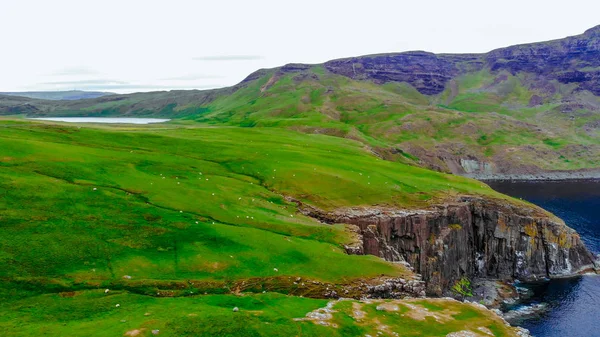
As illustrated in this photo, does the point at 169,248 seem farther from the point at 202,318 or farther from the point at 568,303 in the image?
the point at 568,303

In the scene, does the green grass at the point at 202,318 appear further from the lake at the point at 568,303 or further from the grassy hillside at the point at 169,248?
the lake at the point at 568,303

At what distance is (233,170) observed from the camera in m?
86.0

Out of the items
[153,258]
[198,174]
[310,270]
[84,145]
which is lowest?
[310,270]

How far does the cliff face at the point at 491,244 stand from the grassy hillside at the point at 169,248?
6562 mm

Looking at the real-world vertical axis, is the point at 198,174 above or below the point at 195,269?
above

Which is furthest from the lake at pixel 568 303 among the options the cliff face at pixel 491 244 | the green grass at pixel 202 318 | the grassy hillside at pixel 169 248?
the green grass at pixel 202 318

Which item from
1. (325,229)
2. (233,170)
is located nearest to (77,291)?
(325,229)

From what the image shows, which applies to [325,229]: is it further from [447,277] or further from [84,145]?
[84,145]

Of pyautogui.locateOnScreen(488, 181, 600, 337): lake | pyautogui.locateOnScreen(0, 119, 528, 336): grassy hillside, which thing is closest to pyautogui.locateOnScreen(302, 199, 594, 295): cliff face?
pyautogui.locateOnScreen(488, 181, 600, 337): lake

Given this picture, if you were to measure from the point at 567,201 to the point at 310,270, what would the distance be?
470 ft

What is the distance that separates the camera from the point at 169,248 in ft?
156

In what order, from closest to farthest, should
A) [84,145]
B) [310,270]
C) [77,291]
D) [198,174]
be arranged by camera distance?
[77,291], [310,270], [198,174], [84,145]

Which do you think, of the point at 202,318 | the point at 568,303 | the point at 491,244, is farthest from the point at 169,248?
the point at 491,244

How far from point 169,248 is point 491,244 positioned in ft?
238
